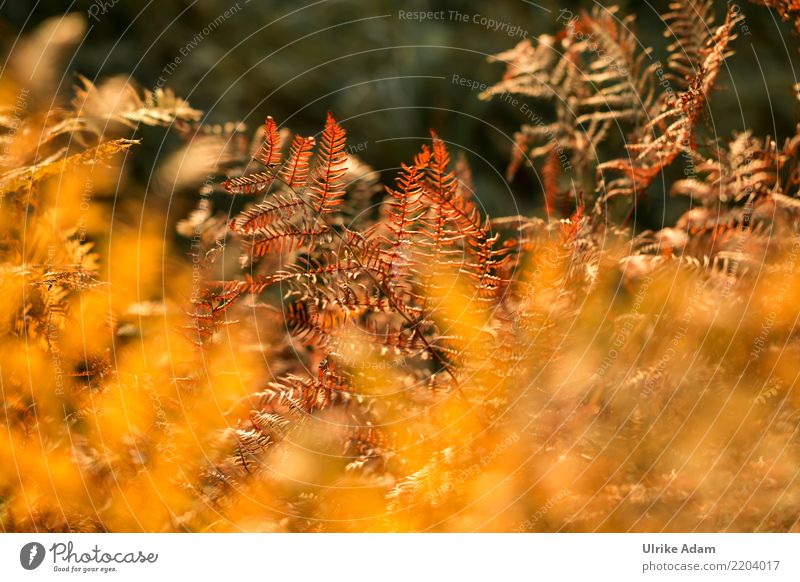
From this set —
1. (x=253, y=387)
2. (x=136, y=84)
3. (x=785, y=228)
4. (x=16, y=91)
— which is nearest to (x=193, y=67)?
(x=136, y=84)

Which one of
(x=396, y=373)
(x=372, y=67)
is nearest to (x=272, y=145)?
(x=396, y=373)

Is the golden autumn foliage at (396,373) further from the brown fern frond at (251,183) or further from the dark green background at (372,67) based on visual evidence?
the dark green background at (372,67)

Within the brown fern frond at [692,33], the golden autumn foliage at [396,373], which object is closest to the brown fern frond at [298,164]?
the golden autumn foliage at [396,373]

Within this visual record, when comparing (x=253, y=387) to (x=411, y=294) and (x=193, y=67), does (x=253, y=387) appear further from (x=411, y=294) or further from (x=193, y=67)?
(x=193, y=67)
